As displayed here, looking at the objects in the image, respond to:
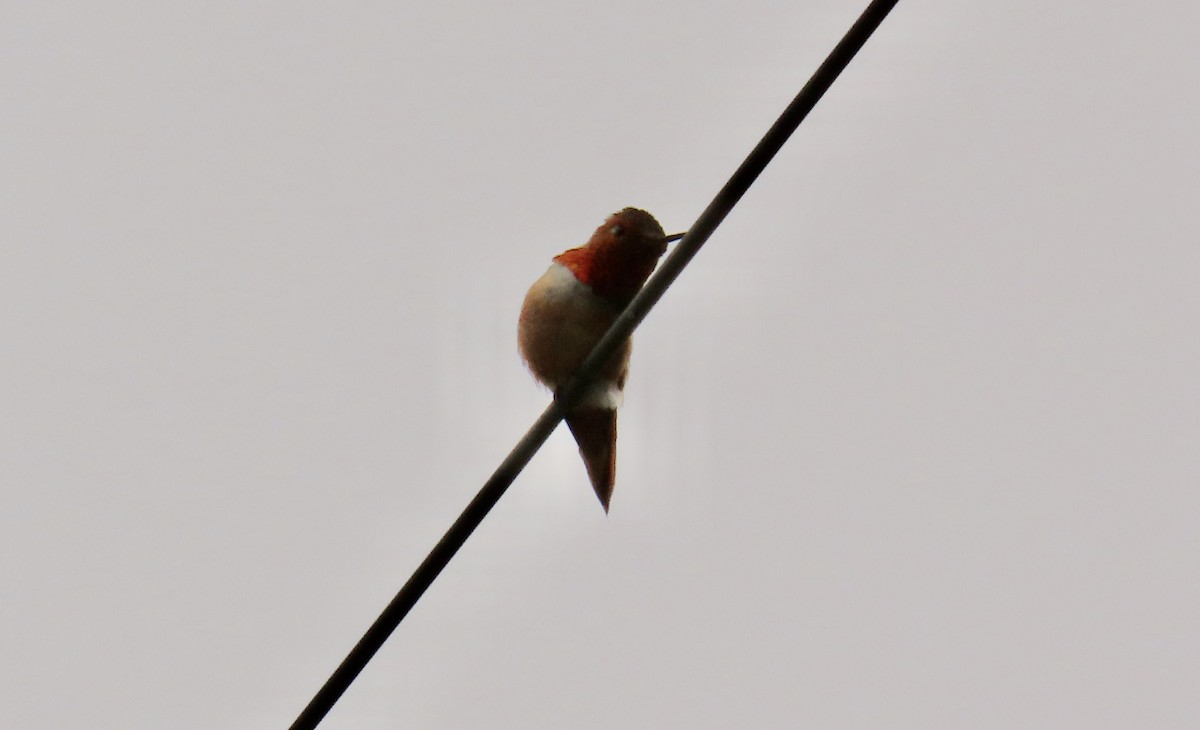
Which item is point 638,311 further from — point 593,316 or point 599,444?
point 599,444

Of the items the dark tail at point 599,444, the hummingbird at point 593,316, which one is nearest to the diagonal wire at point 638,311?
the hummingbird at point 593,316

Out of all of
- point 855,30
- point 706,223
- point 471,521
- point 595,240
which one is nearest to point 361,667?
point 471,521

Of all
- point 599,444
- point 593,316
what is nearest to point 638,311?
point 593,316

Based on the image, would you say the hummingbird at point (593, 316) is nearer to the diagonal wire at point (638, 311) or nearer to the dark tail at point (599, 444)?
the dark tail at point (599, 444)

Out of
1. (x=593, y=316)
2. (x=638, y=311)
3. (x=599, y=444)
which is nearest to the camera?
(x=638, y=311)

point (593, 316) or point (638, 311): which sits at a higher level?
point (593, 316)
